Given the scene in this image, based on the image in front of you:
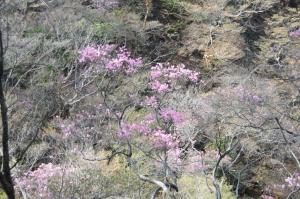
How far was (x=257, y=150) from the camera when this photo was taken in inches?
529

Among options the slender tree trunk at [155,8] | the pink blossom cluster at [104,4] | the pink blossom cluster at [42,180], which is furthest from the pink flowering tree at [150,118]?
the slender tree trunk at [155,8]

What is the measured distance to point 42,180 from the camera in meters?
8.98

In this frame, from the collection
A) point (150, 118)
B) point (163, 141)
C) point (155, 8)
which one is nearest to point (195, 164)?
point (163, 141)

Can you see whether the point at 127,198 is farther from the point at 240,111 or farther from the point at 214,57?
the point at 214,57

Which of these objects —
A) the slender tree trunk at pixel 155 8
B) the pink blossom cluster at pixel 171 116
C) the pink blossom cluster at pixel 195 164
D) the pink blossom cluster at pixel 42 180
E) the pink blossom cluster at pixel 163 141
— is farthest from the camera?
the slender tree trunk at pixel 155 8

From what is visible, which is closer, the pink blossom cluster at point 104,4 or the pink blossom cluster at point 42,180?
the pink blossom cluster at point 42,180

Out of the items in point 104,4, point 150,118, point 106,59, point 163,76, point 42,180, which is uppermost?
point 163,76

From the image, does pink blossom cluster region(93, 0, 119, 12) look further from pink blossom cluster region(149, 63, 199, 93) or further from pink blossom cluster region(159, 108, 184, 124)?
pink blossom cluster region(159, 108, 184, 124)

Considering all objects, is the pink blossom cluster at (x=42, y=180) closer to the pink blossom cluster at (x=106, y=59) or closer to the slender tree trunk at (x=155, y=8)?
the pink blossom cluster at (x=106, y=59)

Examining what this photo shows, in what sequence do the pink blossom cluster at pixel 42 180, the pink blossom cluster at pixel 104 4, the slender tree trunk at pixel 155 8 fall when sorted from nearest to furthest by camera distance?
the pink blossom cluster at pixel 42 180
the pink blossom cluster at pixel 104 4
the slender tree trunk at pixel 155 8

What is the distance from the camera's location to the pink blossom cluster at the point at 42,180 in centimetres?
882

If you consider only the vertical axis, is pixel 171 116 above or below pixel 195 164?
above

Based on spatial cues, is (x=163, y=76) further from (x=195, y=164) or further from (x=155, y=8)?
(x=155, y=8)

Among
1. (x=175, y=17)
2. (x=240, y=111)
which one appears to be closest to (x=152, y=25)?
(x=175, y=17)
